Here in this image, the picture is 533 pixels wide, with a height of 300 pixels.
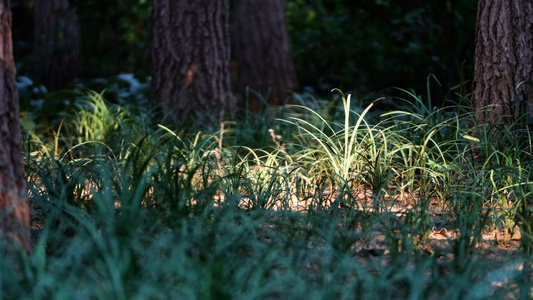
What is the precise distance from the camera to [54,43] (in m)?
10.5

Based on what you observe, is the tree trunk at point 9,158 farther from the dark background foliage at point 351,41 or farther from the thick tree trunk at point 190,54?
the thick tree trunk at point 190,54

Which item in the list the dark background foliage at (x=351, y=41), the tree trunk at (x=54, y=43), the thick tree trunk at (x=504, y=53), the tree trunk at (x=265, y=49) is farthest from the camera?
the tree trunk at (x=54, y=43)

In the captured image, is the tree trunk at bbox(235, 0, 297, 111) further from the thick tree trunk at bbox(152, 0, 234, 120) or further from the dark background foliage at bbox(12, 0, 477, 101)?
the thick tree trunk at bbox(152, 0, 234, 120)

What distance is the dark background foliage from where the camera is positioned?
7.48 metres

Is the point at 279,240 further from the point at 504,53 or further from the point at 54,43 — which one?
the point at 54,43

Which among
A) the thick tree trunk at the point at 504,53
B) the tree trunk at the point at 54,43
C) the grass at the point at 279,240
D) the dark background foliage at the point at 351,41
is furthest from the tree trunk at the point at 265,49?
the thick tree trunk at the point at 504,53

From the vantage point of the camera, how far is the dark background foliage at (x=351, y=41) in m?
7.48

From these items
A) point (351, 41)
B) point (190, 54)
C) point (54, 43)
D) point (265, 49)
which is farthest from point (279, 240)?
point (54, 43)

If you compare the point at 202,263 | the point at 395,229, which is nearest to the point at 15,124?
the point at 202,263

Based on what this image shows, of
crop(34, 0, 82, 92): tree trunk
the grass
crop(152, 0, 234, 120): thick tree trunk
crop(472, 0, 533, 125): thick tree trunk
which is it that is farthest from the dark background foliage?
crop(152, 0, 234, 120): thick tree trunk

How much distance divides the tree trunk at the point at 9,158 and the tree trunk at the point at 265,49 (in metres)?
5.72

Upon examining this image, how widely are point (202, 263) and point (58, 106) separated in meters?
4.45

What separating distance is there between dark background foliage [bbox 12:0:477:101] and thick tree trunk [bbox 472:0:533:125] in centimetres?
66

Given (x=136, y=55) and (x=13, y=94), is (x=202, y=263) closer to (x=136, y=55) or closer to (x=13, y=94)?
(x=13, y=94)
